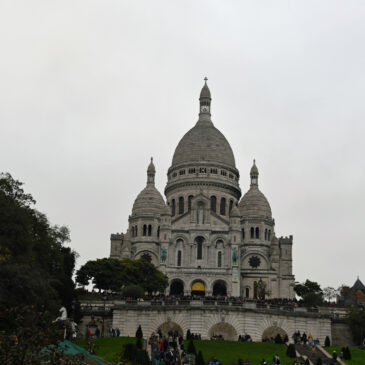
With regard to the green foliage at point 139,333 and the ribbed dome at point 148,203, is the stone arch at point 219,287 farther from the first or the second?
the green foliage at point 139,333

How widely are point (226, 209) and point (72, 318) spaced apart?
4917cm

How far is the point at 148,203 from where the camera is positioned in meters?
98.3

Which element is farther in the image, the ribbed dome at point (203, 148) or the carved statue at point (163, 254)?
the ribbed dome at point (203, 148)

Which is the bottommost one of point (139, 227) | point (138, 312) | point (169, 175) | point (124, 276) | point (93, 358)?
point (93, 358)

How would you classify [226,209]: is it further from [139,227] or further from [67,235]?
[67,235]

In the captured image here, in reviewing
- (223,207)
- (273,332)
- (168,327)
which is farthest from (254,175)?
(168,327)

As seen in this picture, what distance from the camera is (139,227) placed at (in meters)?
96.2

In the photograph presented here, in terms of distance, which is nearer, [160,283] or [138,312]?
[138,312]

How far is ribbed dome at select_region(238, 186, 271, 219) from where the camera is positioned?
97.3m

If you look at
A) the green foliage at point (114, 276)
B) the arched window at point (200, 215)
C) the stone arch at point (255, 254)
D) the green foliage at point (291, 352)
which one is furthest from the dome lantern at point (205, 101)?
the green foliage at point (291, 352)

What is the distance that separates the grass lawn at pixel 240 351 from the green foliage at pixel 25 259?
1056 cm

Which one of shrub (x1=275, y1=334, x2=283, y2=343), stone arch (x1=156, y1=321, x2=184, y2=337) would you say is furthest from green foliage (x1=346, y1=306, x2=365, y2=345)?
stone arch (x1=156, y1=321, x2=184, y2=337)

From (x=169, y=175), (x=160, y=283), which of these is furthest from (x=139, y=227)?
(x=160, y=283)

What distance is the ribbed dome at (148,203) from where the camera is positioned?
97.9 meters
